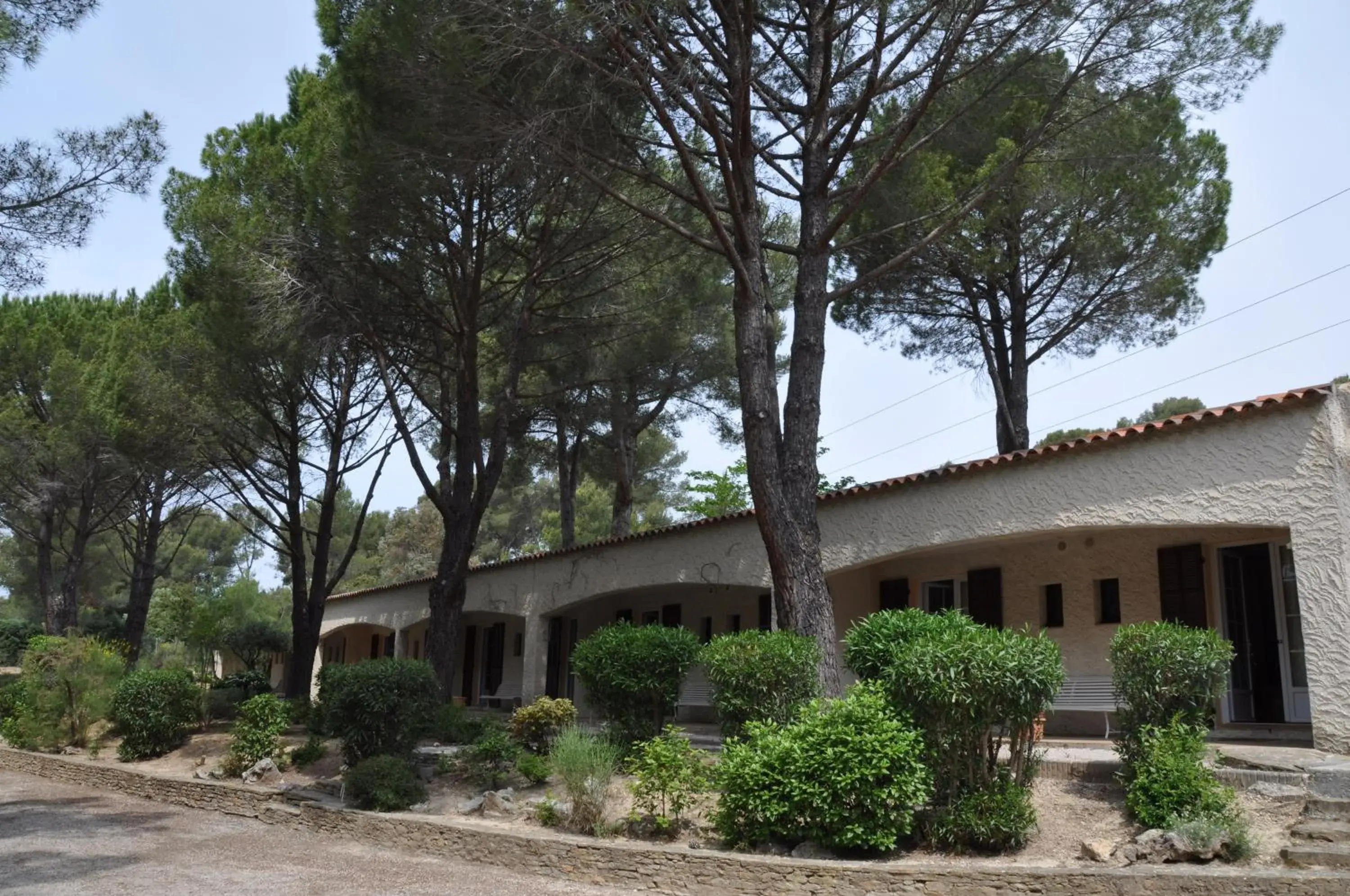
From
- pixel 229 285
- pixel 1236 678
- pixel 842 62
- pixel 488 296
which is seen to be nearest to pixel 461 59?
pixel 842 62

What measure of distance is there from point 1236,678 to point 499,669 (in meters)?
16.8

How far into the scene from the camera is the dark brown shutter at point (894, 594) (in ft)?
47.7

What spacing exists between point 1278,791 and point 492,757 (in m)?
7.25

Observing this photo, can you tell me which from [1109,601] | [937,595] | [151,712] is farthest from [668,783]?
[151,712]

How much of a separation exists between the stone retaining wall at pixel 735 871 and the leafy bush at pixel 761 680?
165 centimetres

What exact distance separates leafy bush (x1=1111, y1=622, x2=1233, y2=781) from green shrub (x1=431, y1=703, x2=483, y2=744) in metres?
7.83

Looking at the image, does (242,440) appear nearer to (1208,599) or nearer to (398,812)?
(398,812)

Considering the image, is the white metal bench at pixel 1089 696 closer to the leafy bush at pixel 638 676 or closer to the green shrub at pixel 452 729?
the leafy bush at pixel 638 676

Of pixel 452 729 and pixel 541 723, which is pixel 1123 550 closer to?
pixel 541 723

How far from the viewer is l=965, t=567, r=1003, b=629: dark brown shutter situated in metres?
13.4

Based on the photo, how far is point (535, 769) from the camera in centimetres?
1074

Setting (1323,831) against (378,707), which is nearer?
(1323,831)

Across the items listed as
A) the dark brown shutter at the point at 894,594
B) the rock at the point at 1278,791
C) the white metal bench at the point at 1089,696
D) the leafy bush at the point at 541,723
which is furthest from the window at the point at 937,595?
the rock at the point at 1278,791

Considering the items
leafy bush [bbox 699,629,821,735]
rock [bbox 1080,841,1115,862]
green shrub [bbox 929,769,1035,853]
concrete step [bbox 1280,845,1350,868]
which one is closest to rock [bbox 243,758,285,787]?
leafy bush [bbox 699,629,821,735]
